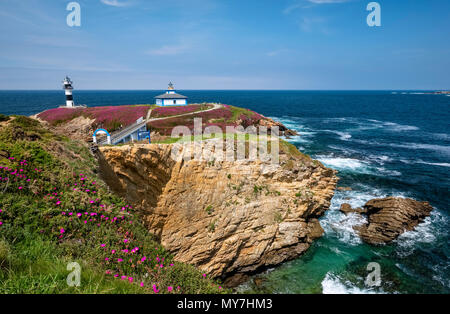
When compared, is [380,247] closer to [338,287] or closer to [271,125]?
[338,287]

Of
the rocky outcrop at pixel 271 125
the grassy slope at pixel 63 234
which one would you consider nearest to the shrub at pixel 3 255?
the grassy slope at pixel 63 234

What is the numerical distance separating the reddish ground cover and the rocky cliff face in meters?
29.5

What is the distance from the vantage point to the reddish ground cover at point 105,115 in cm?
4259

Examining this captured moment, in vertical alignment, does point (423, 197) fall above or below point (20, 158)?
below

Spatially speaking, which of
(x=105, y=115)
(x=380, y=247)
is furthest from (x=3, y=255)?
(x=105, y=115)

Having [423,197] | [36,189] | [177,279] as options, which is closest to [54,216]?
[36,189]

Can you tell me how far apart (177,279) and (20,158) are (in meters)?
7.41

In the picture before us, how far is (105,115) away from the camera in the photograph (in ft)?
149

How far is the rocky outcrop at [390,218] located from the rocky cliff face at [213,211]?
18.1 feet

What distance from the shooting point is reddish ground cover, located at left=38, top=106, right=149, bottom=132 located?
4259 centimetres

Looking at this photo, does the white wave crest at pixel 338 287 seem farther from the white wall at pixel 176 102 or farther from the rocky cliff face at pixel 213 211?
the white wall at pixel 176 102
